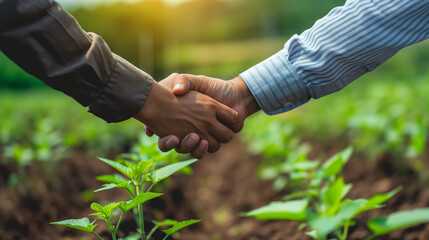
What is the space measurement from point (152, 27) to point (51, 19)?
15.6 meters

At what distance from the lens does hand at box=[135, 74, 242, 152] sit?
233 centimetres

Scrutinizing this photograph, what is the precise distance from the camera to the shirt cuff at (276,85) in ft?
8.08

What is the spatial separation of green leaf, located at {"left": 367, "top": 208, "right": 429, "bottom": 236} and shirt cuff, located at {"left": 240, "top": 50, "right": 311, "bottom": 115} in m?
1.22

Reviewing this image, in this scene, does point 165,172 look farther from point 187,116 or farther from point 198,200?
point 198,200

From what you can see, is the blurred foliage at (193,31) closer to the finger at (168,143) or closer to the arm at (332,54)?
the arm at (332,54)

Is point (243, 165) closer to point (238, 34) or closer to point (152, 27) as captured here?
point (152, 27)

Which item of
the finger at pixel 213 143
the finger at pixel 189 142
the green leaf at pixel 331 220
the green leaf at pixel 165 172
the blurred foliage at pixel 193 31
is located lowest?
the blurred foliage at pixel 193 31

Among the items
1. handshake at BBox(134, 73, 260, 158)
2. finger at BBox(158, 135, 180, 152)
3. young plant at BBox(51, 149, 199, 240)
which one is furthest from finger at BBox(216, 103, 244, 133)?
young plant at BBox(51, 149, 199, 240)

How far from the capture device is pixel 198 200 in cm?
407

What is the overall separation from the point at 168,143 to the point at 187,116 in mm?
199

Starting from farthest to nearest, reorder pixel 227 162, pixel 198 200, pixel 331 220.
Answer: pixel 227 162
pixel 198 200
pixel 331 220

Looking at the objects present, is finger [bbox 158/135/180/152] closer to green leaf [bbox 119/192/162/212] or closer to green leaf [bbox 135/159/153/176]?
green leaf [bbox 135/159/153/176]

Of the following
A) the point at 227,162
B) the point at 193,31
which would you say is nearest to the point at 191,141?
the point at 227,162

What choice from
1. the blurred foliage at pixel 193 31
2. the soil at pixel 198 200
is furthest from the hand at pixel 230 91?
the blurred foliage at pixel 193 31
